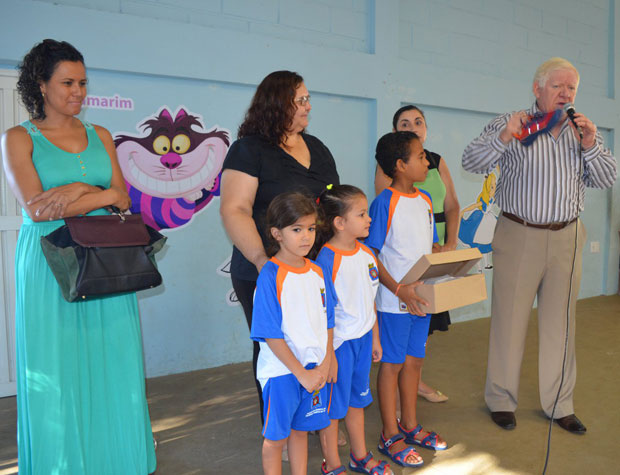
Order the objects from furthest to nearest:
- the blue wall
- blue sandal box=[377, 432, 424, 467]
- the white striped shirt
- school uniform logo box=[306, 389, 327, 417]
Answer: the blue wall
the white striped shirt
blue sandal box=[377, 432, 424, 467]
school uniform logo box=[306, 389, 327, 417]

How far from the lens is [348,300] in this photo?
2.01 m

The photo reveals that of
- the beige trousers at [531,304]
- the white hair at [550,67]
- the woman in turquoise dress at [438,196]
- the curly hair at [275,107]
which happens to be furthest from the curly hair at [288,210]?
Answer: the white hair at [550,67]

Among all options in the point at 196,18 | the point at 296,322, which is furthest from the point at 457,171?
the point at 296,322

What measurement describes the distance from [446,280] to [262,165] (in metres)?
0.93

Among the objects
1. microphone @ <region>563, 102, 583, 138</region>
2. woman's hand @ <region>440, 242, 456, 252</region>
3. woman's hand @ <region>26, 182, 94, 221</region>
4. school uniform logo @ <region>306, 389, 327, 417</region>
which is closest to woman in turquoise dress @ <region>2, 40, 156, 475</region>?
woman's hand @ <region>26, 182, 94, 221</region>

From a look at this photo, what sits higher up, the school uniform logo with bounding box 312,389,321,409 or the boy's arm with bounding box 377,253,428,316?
the boy's arm with bounding box 377,253,428,316

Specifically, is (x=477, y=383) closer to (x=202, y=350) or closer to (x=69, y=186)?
(x=202, y=350)

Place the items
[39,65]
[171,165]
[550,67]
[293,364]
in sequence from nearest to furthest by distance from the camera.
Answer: [293,364] → [39,65] → [550,67] → [171,165]

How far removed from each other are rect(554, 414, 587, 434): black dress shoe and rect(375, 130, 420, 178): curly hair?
1582 millimetres

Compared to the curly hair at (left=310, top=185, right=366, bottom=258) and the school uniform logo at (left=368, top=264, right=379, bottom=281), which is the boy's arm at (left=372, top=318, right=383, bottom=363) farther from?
the curly hair at (left=310, top=185, right=366, bottom=258)

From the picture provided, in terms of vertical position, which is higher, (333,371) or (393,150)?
(393,150)

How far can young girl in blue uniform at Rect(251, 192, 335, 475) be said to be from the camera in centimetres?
175

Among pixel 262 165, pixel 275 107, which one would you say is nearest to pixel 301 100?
pixel 275 107

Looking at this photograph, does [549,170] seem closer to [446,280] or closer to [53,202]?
[446,280]
